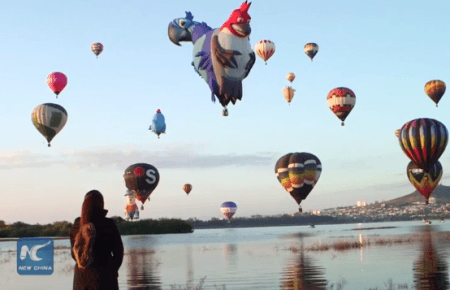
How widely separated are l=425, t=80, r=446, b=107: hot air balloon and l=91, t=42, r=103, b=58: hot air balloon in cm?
3857

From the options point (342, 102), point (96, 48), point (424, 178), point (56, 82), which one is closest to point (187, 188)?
point (96, 48)

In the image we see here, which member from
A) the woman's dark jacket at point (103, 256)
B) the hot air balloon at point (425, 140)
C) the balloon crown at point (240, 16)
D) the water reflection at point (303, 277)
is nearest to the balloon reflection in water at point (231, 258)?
the water reflection at point (303, 277)

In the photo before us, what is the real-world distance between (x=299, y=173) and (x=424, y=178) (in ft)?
48.0

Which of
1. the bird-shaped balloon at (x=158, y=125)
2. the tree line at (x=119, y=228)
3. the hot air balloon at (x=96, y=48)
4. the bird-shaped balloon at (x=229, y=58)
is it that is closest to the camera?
the bird-shaped balloon at (x=229, y=58)

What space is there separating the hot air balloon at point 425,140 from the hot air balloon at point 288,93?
97.4ft

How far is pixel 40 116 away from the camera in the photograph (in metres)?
63.6

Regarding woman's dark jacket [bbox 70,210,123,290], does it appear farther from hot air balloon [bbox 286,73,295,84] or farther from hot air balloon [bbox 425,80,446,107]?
hot air balloon [bbox 286,73,295,84]

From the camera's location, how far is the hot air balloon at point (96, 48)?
79125 mm

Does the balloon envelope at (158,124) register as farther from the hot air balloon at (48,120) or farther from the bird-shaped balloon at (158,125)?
the hot air balloon at (48,120)

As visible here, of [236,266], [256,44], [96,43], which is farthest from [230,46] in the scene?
[96,43]

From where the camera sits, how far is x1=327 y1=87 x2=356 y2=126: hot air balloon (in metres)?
62.2

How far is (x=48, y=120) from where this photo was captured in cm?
6344

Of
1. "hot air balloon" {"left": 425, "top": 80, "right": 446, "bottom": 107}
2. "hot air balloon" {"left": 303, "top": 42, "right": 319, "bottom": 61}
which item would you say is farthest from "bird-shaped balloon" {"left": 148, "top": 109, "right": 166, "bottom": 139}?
"hot air balloon" {"left": 425, "top": 80, "right": 446, "bottom": 107}

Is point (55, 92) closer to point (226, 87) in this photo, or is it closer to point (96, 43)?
point (96, 43)
